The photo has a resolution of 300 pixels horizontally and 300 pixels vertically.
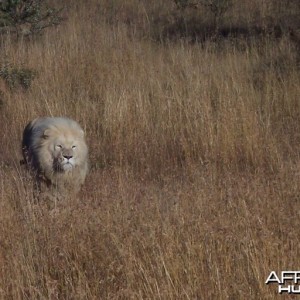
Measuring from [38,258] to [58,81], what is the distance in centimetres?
529

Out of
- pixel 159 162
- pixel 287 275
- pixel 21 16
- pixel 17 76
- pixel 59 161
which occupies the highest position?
pixel 21 16

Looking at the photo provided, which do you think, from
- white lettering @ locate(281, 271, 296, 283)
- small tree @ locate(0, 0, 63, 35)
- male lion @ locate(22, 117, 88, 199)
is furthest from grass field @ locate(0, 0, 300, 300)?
small tree @ locate(0, 0, 63, 35)

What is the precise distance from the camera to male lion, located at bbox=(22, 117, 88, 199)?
18.7 ft

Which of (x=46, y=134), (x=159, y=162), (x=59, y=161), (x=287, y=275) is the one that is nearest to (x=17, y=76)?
(x=159, y=162)

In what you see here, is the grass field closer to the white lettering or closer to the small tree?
the white lettering

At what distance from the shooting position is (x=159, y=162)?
23.0 ft

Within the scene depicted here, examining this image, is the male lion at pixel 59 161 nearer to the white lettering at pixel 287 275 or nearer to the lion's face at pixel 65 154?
the lion's face at pixel 65 154

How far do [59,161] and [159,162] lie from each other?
1.58 metres

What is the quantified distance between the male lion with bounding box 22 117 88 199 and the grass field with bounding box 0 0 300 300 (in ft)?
0.57

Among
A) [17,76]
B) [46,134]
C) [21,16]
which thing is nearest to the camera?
[46,134]

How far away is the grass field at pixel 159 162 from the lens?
3779 millimetres

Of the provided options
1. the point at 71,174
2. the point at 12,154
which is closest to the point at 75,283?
the point at 71,174

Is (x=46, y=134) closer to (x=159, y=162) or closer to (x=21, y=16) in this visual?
(x=159, y=162)

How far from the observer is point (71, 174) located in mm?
5746
